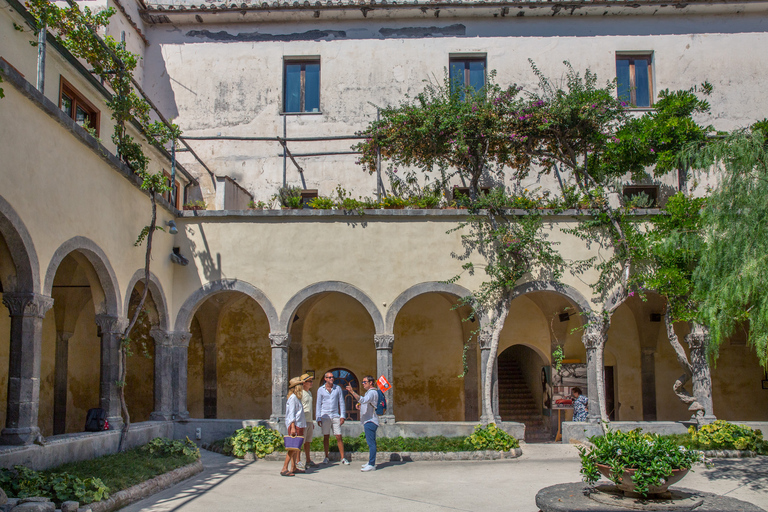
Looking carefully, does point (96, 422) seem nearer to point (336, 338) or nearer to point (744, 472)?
point (336, 338)

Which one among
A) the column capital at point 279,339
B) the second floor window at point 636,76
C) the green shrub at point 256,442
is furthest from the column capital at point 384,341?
the second floor window at point 636,76

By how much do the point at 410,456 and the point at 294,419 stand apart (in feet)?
8.29

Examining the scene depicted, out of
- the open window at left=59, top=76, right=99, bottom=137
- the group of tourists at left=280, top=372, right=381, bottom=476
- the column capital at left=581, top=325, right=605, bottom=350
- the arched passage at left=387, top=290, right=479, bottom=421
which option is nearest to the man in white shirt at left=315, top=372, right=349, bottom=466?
the group of tourists at left=280, top=372, right=381, bottom=476

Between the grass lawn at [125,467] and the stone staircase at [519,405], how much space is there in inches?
417

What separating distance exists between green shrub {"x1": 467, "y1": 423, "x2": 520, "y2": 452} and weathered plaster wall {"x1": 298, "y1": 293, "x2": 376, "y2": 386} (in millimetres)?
5610

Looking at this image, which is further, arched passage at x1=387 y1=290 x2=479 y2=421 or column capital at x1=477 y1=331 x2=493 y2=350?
arched passage at x1=387 y1=290 x2=479 y2=421

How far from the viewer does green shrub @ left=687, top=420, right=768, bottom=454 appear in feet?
41.0

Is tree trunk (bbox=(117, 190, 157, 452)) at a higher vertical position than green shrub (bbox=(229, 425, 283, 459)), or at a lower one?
higher

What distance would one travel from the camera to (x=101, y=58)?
12.0m

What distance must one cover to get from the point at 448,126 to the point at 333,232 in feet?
10.4

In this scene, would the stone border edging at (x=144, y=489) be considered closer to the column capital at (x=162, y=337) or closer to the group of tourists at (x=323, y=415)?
the group of tourists at (x=323, y=415)

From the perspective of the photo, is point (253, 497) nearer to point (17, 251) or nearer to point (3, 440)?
point (3, 440)

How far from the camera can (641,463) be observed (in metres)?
7.02

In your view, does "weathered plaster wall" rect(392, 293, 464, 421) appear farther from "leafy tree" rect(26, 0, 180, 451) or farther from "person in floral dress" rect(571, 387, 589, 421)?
"leafy tree" rect(26, 0, 180, 451)
